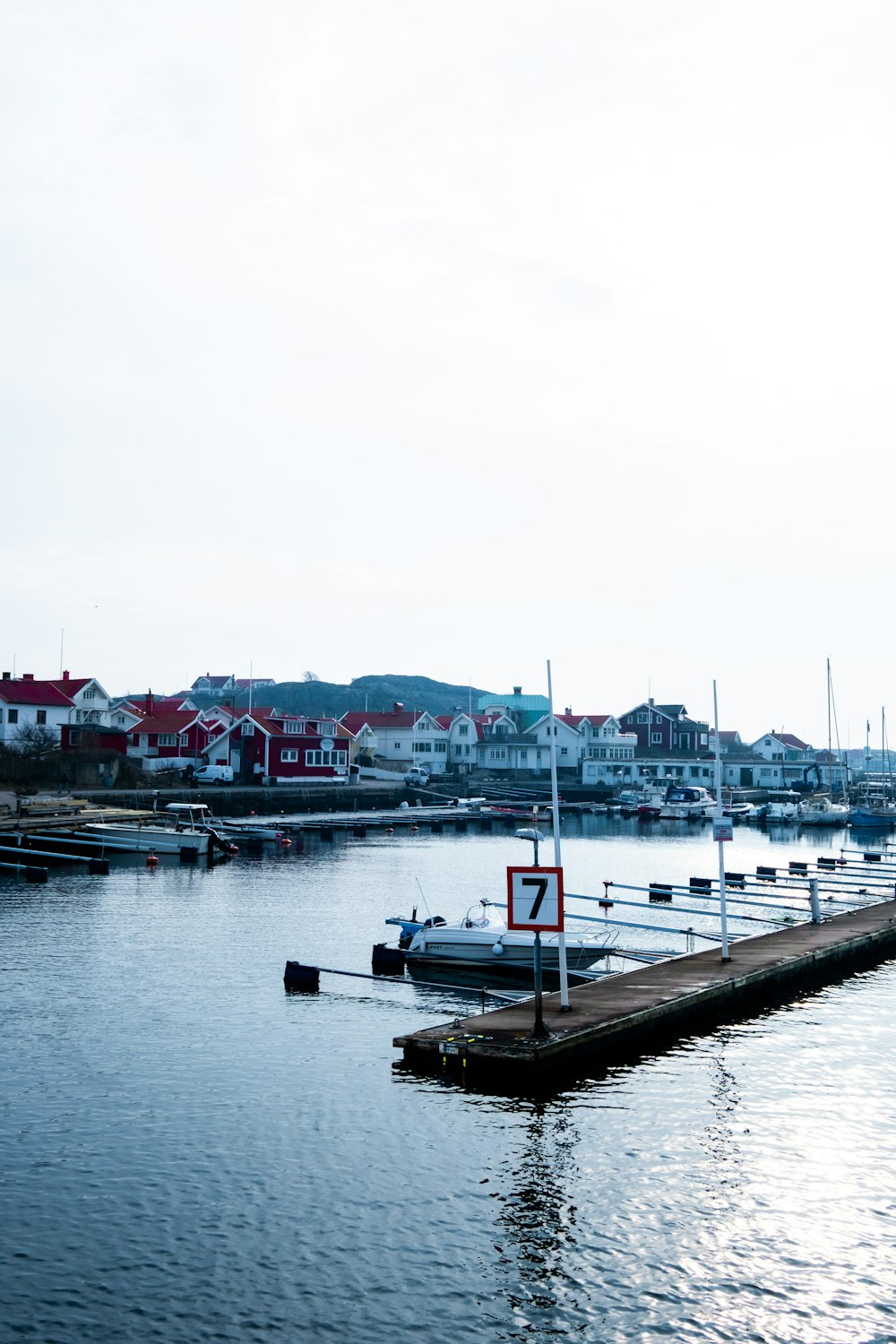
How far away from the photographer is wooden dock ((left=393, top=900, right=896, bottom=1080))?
2641cm

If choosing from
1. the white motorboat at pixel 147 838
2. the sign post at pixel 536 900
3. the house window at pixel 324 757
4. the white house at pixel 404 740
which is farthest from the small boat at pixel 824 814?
the sign post at pixel 536 900

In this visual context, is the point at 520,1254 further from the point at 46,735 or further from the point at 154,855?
the point at 46,735

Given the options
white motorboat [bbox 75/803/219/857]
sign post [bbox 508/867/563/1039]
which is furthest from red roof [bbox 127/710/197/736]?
sign post [bbox 508/867/563/1039]

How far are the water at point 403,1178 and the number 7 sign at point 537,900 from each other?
12.2 ft

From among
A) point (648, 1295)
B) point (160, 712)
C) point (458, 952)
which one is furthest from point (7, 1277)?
point (160, 712)

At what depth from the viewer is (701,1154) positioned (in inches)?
885

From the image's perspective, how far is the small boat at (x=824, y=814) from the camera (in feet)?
414

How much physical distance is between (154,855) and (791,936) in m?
43.5

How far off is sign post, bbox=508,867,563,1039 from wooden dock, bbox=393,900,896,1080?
275 cm

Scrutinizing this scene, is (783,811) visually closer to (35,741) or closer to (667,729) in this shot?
(667,729)

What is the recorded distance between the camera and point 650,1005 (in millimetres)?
30297

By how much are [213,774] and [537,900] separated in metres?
92.7

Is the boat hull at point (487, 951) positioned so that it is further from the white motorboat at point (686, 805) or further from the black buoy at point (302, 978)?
the white motorboat at point (686, 805)

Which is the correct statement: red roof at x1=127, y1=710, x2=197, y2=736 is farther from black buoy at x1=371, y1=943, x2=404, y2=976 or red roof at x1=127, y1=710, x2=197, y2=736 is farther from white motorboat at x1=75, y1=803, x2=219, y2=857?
black buoy at x1=371, y1=943, x2=404, y2=976
